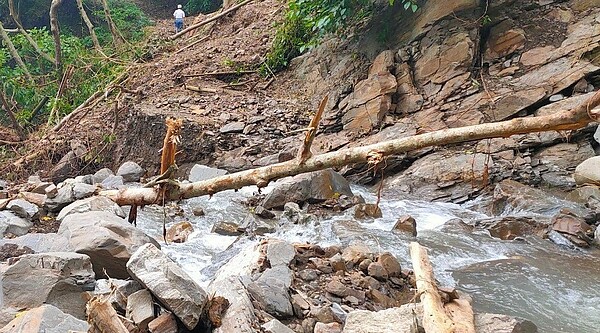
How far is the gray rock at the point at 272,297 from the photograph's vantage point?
306 cm

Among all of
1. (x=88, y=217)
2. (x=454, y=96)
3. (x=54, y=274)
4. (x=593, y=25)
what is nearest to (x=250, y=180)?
(x=88, y=217)

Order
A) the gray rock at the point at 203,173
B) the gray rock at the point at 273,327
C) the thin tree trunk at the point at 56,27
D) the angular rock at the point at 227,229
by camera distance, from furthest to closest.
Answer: the thin tree trunk at the point at 56,27 → the gray rock at the point at 203,173 → the angular rock at the point at 227,229 → the gray rock at the point at 273,327

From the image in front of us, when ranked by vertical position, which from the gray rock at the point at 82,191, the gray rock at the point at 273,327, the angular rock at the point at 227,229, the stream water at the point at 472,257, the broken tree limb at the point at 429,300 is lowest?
the stream water at the point at 472,257

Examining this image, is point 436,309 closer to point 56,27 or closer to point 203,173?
point 203,173

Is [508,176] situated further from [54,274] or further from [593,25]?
[54,274]

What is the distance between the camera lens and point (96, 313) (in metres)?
2.32

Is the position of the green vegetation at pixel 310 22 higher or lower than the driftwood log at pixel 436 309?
higher

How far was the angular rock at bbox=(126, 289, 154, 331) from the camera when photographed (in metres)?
2.60

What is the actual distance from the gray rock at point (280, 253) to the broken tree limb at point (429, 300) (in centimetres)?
115

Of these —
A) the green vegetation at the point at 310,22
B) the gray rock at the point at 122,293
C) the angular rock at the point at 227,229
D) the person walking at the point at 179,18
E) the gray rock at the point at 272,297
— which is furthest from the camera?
the person walking at the point at 179,18

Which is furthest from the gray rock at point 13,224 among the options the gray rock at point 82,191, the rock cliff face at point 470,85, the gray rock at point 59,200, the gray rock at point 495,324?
the rock cliff face at point 470,85

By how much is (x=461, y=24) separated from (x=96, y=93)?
7.87 m

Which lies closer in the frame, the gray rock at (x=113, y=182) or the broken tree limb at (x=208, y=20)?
the gray rock at (x=113, y=182)

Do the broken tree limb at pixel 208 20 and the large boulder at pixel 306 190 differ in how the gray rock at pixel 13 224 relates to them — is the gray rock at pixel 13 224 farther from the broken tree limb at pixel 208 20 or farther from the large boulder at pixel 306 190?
the broken tree limb at pixel 208 20
